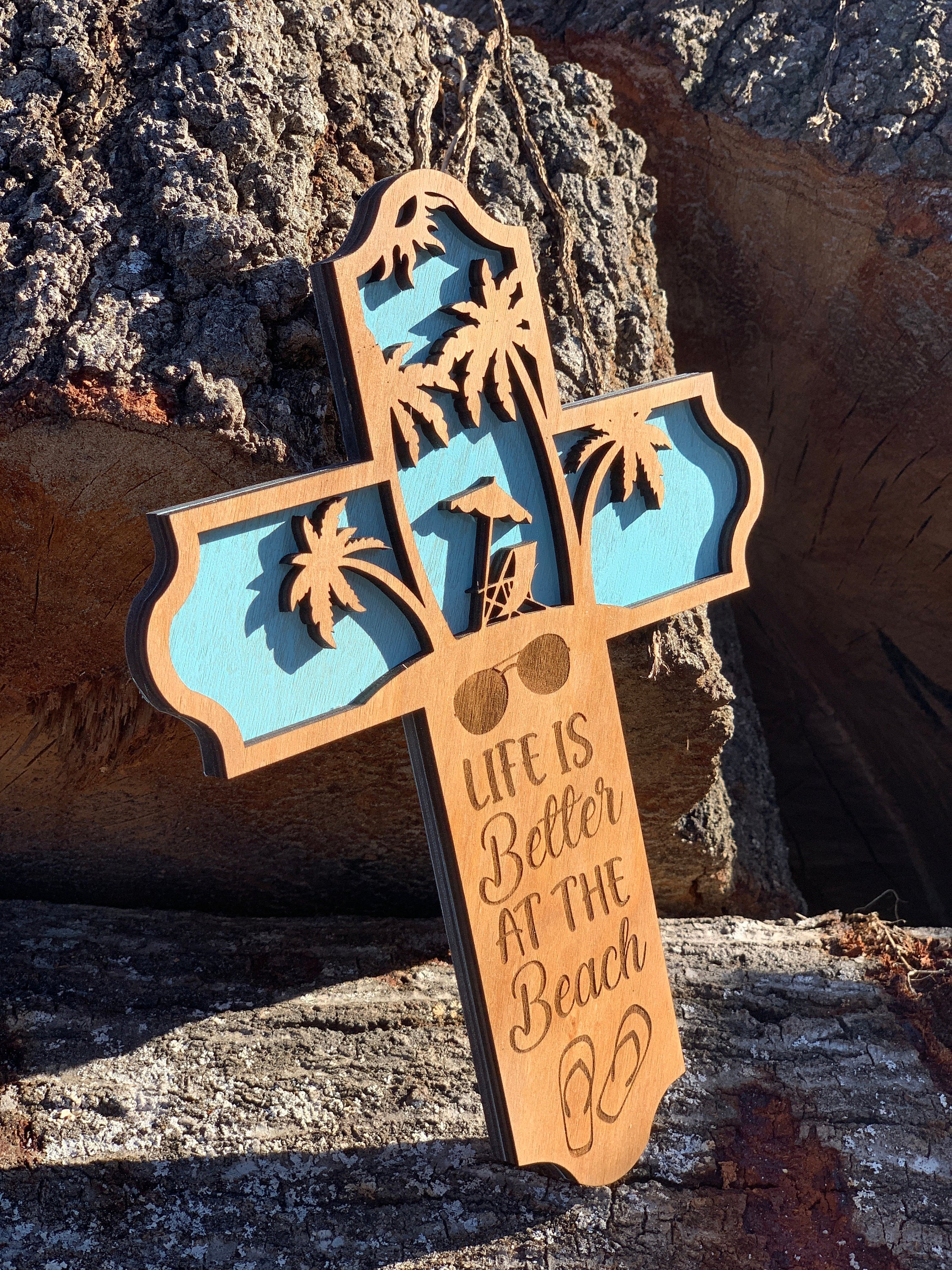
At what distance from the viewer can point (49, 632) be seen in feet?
5.18

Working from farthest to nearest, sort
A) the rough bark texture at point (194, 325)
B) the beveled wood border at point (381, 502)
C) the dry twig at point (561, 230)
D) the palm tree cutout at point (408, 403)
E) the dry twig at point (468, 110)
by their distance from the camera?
the dry twig at point (561, 230) → the dry twig at point (468, 110) → the rough bark texture at point (194, 325) → the palm tree cutout at point (408, 403) → the beveled wood border at point (381, 502)

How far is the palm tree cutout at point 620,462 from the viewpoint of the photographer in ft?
4.81

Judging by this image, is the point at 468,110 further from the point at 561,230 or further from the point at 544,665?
the point at 544,665

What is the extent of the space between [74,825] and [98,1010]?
37 centimetres

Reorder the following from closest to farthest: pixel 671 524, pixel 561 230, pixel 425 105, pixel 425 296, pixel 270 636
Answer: pixel 270 636
pixel 425 296
pixel 671 524
pixel 425 105
pixel 561 230

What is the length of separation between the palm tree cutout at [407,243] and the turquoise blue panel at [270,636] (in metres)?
0.27

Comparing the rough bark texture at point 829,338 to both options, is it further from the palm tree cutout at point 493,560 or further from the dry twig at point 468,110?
the palm tree cutout at point 493,560

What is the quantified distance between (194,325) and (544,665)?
0.67 m

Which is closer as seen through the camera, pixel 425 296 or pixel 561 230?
pixel 425 296

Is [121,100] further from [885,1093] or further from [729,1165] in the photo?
[885,1093]

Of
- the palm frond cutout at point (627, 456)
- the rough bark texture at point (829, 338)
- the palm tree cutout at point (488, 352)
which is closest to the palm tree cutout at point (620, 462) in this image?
the palm frond cutout at point (627, 456)

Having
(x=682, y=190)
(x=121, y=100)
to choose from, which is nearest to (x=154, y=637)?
(x=121, y=100)

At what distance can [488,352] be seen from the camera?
53.0 inches

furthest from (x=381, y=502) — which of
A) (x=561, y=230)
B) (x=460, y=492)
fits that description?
(x=561, y=230)
